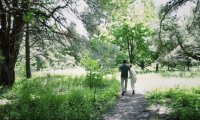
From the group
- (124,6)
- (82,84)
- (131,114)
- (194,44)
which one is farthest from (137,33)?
(131,114)

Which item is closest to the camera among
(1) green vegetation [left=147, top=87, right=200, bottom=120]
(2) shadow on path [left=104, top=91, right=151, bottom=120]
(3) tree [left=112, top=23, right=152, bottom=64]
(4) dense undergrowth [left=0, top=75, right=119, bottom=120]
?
(4) dense undergrowth [left=0, top=75, right=119, bottom=120]

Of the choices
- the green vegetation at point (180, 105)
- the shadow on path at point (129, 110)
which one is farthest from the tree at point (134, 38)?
the shadow on path at point (129, 110)

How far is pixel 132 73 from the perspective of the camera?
17.6 metres

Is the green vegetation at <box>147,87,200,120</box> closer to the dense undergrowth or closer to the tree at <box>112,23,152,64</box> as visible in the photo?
the dense undergrowth

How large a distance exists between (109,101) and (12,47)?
886 cm

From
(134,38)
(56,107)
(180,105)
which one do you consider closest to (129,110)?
(180,105)

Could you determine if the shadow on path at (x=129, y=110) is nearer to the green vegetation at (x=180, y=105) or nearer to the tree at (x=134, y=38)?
the green vegetation at (x=180, y=105)

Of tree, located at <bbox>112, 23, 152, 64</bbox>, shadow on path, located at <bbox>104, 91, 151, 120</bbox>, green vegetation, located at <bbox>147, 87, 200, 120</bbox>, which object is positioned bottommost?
shadow on path, located at <bbox>104, 91, 151, 120</bbox>

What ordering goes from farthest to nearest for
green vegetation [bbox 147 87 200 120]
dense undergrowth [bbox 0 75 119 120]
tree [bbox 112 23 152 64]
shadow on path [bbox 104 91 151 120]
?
tree [bbox 112 23 152 64]
shadow on path [bbox 104 91 151 120]
green vegetation [bbox 147 87 200 120]
dense undergrowth [bbox 0 75 119 120]

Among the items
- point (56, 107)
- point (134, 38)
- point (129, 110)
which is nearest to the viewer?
point (56, 107)

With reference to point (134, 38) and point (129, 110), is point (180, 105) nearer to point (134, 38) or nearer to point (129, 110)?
point (129, 110)

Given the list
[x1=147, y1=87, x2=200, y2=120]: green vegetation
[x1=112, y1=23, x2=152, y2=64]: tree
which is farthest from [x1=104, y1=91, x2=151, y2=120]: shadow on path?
[x1=112, y1=23, x2=152, y2=64]: tree

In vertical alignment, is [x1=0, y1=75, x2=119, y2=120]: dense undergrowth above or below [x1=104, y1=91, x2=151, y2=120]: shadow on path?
above

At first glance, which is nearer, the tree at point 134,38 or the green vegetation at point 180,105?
the green vegetation at point 180,105
